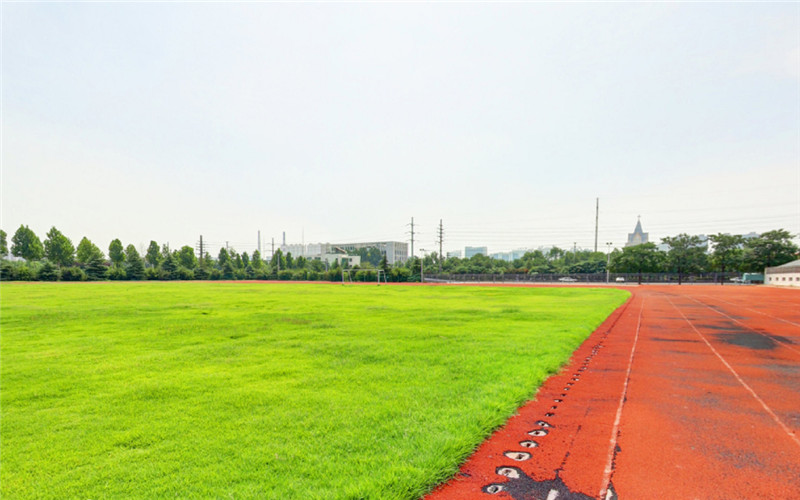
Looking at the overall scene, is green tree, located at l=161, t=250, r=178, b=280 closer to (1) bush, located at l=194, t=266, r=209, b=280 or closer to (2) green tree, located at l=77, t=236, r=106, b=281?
(1) bush, located at l=194, t=266, r=209, b=280

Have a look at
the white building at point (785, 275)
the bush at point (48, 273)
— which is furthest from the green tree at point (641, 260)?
the bush at point (48, 273)

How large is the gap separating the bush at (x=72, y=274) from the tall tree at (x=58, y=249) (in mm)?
13985

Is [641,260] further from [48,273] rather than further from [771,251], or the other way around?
[48,273]

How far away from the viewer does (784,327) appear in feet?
41.9

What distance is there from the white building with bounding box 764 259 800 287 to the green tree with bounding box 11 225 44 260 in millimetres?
112298

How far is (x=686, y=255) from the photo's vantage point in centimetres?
6369

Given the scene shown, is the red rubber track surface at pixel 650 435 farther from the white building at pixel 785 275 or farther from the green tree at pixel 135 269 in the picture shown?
the green tree at pixel 135 269

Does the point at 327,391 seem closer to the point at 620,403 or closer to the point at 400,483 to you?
the point at 400,483

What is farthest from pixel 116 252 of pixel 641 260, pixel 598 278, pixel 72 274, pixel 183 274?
pixel 641 260

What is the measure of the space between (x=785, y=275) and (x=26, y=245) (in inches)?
4593

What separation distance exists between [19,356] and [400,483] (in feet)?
30.3

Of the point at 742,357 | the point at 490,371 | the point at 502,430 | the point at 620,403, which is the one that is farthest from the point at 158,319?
the point at 742,357

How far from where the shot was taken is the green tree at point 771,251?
5684cm

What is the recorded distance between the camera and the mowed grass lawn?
123 inches
